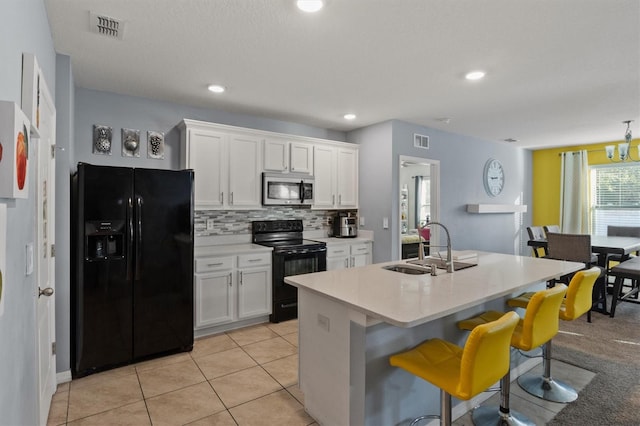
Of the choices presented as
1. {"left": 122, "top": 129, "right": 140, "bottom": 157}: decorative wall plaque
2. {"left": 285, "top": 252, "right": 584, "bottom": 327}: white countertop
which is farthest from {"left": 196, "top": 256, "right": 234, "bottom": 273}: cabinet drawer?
{"left": 285, "top": 252, "right": 584, "bottom": 327}: white countertop

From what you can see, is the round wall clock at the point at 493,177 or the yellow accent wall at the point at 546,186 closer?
the round wall clock at the point at 493,177

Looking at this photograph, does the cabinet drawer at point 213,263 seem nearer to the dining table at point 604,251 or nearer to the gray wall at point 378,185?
the gray wall at point 378,185

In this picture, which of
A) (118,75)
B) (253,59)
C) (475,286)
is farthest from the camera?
(118,75)

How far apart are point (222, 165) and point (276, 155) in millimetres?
720

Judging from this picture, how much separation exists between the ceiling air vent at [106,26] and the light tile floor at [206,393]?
8.43ft

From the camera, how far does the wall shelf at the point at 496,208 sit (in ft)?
18.8

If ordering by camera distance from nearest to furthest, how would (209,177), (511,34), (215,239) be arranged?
(511,34) < (209,177) < (215,239)

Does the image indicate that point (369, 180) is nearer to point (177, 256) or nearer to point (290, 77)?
point (290, 77)

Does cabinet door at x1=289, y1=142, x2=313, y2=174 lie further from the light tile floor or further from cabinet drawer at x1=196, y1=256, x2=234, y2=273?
the light tile floor

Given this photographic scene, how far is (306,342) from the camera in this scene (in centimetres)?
218

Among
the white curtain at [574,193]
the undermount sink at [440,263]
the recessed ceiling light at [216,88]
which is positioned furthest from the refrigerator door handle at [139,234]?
the white curtain at [574,193]

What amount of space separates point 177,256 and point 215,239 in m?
0.98

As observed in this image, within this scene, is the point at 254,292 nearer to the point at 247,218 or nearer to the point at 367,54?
the point at 247,218

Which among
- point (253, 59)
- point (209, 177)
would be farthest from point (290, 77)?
point (209, 177)
